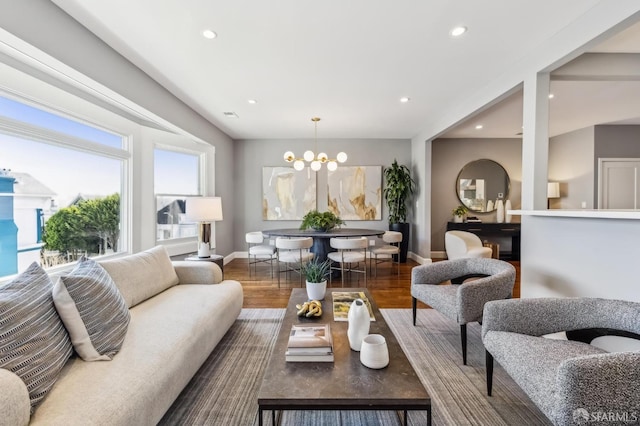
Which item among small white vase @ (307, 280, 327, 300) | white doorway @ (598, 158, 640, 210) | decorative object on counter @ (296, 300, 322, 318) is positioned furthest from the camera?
white doorway @ (598, 158, 640, 210)

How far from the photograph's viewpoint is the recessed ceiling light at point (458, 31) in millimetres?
2240

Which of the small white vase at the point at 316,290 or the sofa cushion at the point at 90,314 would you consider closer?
the sofa cushion at the point at 90,314

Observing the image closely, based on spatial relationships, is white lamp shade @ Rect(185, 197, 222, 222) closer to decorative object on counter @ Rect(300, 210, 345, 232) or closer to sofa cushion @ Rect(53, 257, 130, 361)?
decorative object on counter @ Rect(300, 210, 345, 232)

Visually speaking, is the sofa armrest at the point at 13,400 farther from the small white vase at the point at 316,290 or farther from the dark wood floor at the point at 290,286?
the dark wood floor at the point at 290,286

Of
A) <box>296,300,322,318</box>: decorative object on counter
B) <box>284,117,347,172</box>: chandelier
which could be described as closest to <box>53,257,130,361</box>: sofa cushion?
<box>296,300,322,318</box>: decorative object on counter

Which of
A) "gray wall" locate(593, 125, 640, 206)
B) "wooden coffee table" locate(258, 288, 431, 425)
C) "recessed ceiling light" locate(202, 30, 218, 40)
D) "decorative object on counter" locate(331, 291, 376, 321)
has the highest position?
"recessed ceiling light" locate(202, 30, 218, 40)

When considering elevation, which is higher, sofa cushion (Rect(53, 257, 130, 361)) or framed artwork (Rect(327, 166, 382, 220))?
framed artwork (Rect(327, 166, 382, 220))

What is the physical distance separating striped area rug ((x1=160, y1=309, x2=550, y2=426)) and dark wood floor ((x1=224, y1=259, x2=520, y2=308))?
0.70 metres

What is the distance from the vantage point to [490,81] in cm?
318

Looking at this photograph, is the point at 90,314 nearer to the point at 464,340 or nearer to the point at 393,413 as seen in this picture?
the point at 393,413

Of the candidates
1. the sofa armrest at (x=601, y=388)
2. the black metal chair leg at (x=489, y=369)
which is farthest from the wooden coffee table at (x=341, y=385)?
the black metal chair leg at (x=489, y=369)

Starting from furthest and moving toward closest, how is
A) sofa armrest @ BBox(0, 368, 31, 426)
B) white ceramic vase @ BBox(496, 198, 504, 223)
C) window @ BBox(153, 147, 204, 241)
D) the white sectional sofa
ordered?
white ceramic vase @ BBox(496, 198, 504, 223)
window @ BBox(153, 147, 204, 241)
the white sectional sofa
sofa armrest @ BBox(0, 368, 31, 426)

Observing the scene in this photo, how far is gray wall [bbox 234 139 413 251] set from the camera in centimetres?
601

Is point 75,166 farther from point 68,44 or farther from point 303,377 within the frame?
point 303,377
